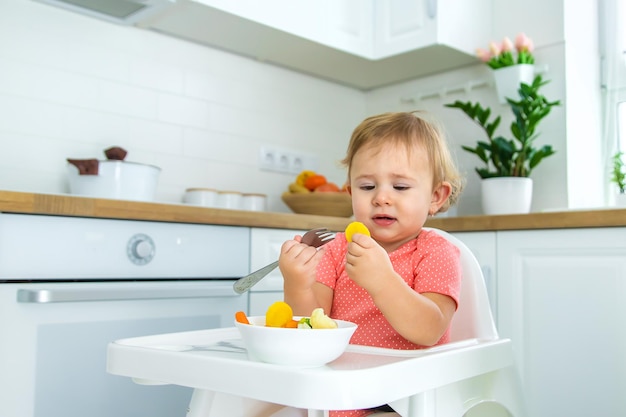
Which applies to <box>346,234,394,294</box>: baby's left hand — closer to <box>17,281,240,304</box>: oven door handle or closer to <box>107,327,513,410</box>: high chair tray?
<box>107,327,513,410</box>: high chair tray

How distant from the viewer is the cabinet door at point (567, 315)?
1644mm

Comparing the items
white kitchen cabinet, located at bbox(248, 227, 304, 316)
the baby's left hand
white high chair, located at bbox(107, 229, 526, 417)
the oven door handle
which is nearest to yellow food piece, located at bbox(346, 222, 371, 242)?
the baby's left hand

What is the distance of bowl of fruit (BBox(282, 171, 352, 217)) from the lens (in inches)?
85.9

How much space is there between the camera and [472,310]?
1101 millimetres

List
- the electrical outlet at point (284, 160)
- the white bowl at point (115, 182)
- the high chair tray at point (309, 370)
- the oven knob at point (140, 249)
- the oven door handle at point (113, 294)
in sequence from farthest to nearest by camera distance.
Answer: the electrical outlet at point (284, 160) → the white bowl at point (115, 182) → the oven knob at point (140, 249) → the oven door handle at point (113, 294) → the high chair tray at point (309, 370)

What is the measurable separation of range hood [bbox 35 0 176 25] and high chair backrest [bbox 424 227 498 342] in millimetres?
1288

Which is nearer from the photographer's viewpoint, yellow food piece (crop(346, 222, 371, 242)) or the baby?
yellow food piece (crop(346, 222, 371, 242))

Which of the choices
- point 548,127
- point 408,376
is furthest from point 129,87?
point 408,376

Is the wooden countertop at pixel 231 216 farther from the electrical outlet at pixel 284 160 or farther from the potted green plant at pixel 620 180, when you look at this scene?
the electrical outlet at pixel 284 160

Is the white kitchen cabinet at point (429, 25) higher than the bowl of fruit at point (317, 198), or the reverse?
the white kitchen cabinet at point (429, 25)

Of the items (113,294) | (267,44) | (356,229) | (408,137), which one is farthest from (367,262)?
(267,44)

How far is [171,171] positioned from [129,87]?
31 cm

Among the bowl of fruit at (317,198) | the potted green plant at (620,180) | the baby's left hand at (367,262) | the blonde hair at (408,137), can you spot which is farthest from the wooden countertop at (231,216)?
the baby's left hand at (367,262)

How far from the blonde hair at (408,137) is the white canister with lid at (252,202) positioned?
1.02 metres
